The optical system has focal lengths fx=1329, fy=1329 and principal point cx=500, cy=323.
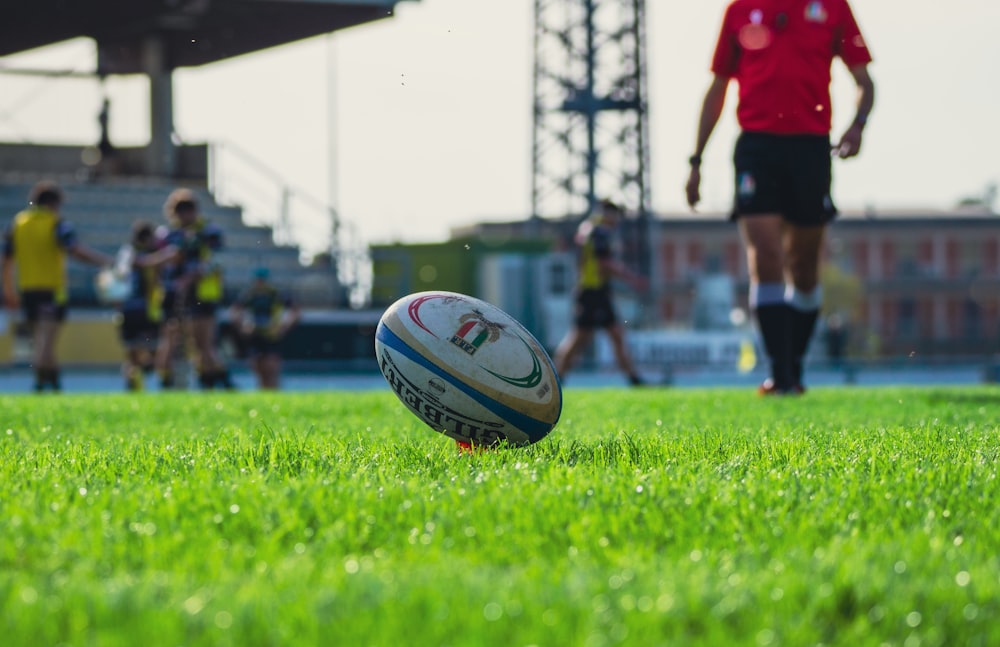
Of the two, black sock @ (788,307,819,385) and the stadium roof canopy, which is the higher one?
the stadium roof canopy

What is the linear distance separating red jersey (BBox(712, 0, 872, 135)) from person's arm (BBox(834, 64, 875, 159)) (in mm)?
93

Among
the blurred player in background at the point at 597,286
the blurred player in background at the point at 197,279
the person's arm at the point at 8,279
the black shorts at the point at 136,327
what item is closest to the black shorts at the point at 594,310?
the blurred player in background at the point at 597,286

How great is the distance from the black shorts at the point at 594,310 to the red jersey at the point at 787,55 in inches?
228

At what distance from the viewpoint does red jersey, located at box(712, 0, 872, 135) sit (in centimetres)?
777

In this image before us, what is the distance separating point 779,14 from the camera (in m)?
7.84

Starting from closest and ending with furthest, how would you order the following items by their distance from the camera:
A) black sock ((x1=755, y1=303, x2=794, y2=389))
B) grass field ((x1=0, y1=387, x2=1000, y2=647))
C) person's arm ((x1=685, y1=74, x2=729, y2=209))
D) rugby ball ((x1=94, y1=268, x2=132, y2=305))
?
grass field ((x1=0, y1=387, x2=1000, y2=647)) < person's arm ((x1=685, y1=74, x2=729, y2=209)) < black sock ((x1=755, y1=303, x2=794, y2=389)) < rugby ball ((x1=94, y1=268, x2=132, y2=305))

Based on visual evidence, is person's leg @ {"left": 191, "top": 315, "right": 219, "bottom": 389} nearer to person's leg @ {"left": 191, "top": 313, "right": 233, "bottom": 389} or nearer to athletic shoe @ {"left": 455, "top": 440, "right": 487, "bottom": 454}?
person's leg @ {"left": 191, "top": 313, "right": 233, "bottom": 389}

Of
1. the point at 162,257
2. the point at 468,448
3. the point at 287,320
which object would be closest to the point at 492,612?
the point at 468,448

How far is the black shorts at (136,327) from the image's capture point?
49.6ft

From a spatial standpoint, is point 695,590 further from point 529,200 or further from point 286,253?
point 529,200

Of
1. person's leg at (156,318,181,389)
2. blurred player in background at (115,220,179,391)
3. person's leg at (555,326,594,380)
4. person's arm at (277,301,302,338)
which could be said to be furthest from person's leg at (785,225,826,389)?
person's arm at (277,301,302,338)

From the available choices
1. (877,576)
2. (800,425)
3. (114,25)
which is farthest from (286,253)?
(877,576)

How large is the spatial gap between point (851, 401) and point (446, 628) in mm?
6119

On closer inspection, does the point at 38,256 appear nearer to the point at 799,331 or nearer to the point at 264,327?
the point at 264,327
